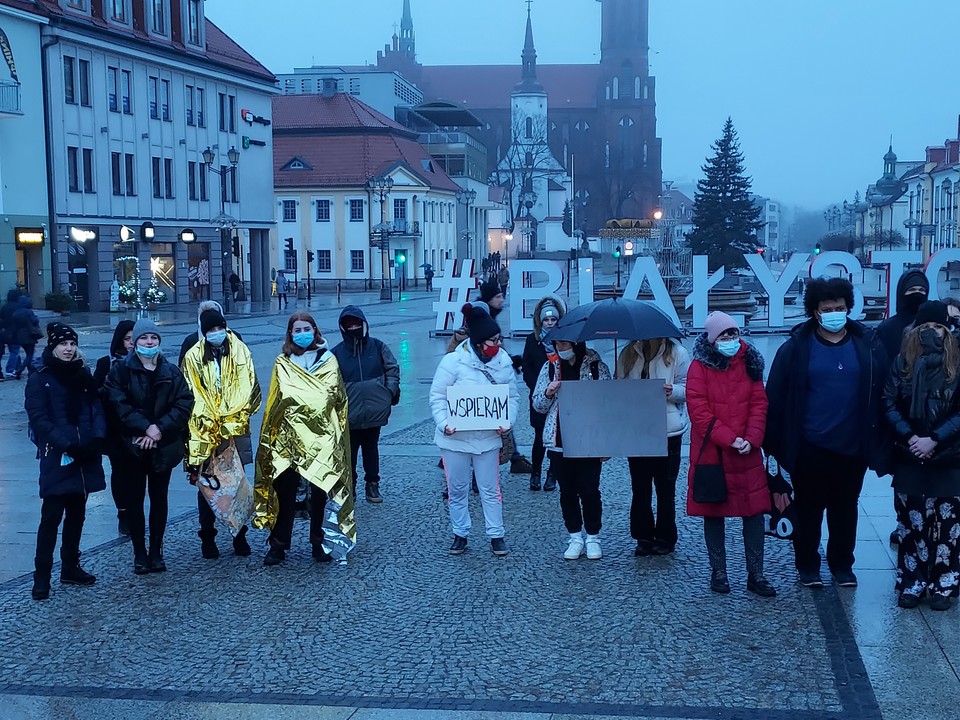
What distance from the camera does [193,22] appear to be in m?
52.4

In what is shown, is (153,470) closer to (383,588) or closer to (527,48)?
(383,588)

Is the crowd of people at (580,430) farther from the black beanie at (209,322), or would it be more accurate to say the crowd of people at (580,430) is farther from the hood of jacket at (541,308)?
the hood of jacket at (541,308)

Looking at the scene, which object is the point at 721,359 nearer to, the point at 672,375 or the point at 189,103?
the point at 672,375

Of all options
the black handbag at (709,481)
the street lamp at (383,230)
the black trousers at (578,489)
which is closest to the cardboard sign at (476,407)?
the black trousers at (578,489)

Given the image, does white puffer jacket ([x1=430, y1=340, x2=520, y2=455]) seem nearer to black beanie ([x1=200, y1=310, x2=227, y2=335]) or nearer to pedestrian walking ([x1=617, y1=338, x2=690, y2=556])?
pedestrian walking ([x1=617, y1=338, x2=690, y2=556])

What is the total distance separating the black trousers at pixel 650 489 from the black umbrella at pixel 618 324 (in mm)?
932

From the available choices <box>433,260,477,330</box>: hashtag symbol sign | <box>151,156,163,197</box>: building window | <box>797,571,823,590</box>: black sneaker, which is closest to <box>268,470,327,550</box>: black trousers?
Result: <box>797,571,823,590</box>: black sneaker

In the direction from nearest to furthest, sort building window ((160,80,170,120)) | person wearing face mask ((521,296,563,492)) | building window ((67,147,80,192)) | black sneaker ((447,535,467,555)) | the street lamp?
black sneaker ((447,535,467,555))
person wearing face mask ((521,296,563,492))
building window ((67,147,80,192))
building window ((160,80,170,120))
the street lamp

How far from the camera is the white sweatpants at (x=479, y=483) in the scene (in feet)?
28.5

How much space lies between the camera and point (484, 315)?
864 cm

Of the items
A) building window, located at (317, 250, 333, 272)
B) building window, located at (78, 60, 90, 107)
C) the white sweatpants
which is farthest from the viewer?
building window, located at (317, 250, 333, 272)

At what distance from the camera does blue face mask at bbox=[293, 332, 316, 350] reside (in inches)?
330

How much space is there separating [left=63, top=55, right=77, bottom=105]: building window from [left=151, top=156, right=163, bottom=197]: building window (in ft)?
18.4

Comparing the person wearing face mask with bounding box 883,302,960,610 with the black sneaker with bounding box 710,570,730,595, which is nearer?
the person wearing face mask with bounding box 883,302,960,610
